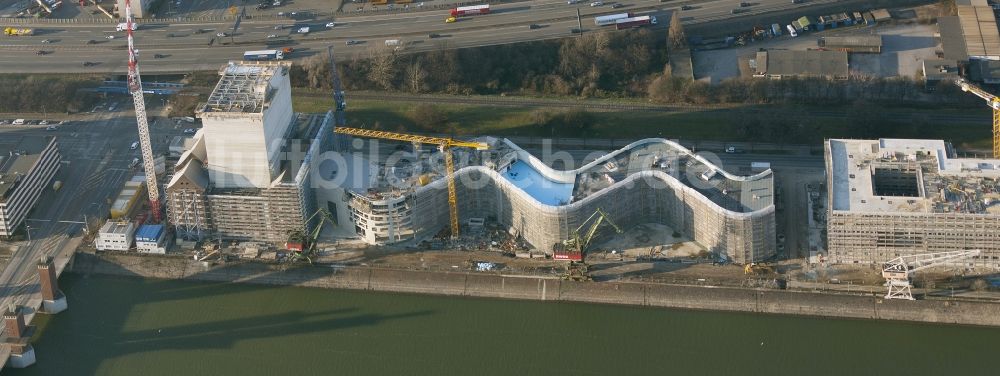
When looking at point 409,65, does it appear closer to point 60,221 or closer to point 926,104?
point 60,221

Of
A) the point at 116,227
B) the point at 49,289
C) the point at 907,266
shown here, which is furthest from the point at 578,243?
the point at 49,289

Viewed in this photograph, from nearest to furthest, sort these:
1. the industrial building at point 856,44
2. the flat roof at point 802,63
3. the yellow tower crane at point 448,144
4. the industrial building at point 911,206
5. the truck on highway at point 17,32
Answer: the industrial building at point 911,206 < the yellow tower crane at point 448,144 < the flat roof at point 802,63 < the industrial building at point 856,44 < the truck on highway at point 17,32

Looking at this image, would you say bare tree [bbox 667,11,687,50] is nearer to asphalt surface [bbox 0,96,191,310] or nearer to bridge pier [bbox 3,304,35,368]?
asphalt surface [bbox 0,96,191,310]

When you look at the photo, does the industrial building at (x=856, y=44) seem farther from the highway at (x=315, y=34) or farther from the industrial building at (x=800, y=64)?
the highway at (x=315, y=34)

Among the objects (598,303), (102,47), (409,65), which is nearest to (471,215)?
(598,303)

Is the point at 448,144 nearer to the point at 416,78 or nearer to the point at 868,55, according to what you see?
the point at 416,78

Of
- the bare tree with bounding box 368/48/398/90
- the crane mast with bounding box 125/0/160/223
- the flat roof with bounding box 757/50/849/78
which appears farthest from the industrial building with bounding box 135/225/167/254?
the flat roof with bounding box 757/50/849/78

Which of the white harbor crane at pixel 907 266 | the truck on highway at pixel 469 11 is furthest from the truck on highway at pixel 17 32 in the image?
the white harbor crane at pixel 907 266
